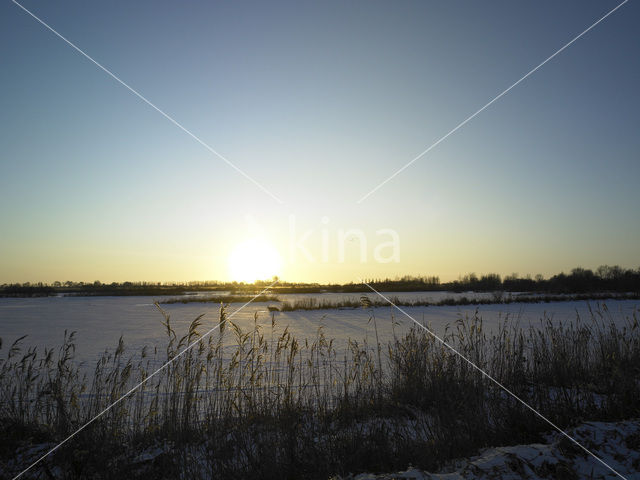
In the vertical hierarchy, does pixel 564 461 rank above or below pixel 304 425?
above

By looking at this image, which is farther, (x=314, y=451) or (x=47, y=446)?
(x=47, y=446)

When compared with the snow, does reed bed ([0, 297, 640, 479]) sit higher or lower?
lower

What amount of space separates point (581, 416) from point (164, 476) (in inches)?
198

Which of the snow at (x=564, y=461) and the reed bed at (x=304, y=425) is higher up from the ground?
the snow at (x=564, y=461)

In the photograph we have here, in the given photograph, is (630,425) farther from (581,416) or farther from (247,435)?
(247,435)

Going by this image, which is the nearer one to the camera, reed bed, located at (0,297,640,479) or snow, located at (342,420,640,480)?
snow, located at (342,420,640,480)

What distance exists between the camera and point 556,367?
6039mm

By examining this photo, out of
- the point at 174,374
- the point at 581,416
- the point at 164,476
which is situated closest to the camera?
the point at 164,476

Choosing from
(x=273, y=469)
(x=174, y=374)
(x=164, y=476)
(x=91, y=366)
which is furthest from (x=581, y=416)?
(x=91, y=366)

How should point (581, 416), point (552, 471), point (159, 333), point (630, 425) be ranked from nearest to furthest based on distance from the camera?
point (552, 471) < point (630, 425) < point (581, 416) < point (159, 333)

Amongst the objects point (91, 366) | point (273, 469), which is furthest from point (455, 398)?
point (91, 366)

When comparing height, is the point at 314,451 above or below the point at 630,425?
below

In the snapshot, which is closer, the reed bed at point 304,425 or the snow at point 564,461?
the snow at point 564,461

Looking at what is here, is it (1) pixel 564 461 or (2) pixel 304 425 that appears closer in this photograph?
(1) pixel 564 461
